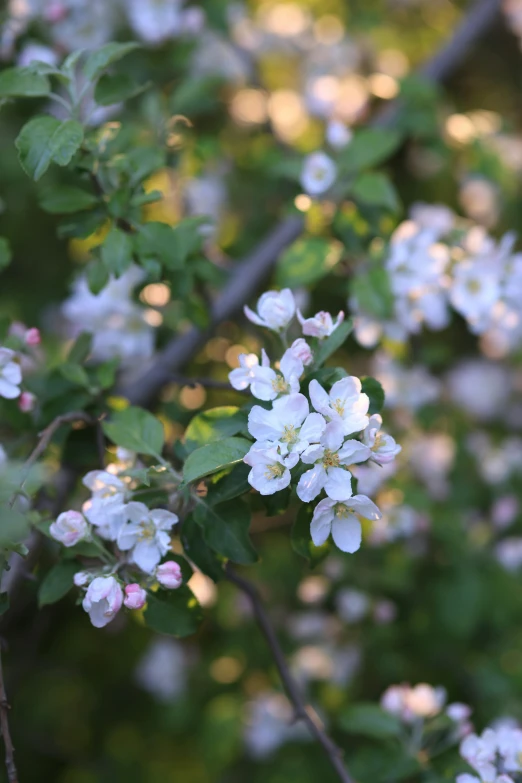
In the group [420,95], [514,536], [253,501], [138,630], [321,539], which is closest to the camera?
[321,539]

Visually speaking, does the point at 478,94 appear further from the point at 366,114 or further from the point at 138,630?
the point at 138,630

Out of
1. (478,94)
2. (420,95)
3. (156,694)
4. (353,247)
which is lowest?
(156,694)

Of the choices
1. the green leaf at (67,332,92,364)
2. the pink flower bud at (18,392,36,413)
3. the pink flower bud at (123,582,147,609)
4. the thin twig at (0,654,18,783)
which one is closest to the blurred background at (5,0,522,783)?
the green leaf at (67,332,92,364)

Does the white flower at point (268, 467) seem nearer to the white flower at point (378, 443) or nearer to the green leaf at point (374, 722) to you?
the white flower at point (378, 443)

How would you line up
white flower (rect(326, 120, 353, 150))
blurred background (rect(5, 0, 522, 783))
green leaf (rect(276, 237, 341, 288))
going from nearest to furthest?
green leaf (rect(276, 237, 341, 288)) < white flower (rect(326, 120, 353, 150)) < blurred background (rect(5, 0, 522, 783))

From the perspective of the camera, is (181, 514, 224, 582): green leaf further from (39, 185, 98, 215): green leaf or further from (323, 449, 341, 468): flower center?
(39, 185, 98, 215): green leaf

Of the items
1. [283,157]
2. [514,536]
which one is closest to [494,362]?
[514,536]

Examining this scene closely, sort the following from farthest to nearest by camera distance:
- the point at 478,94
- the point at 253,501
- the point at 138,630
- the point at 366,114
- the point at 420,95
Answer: the point at 478,94 < the point at 138,630 < the point at 366,114 < the point at 420,95 < the point at 253,501

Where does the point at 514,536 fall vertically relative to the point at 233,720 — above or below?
above

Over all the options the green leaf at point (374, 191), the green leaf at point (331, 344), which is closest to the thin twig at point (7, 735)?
the green leaf at point (331, 344)
